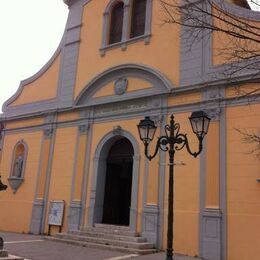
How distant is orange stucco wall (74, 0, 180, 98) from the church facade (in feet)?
0.16

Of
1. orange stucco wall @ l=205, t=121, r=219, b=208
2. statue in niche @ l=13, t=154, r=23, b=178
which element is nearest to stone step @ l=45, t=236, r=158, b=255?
orange stucco wall @ l=205, t=121, r=219, b=208

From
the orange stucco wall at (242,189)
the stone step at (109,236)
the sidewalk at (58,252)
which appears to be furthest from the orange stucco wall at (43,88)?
the orange stucco wall at (242,189)

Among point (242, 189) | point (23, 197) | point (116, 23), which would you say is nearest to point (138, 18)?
point (116, 23)

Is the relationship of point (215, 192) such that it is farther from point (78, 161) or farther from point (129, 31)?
point (129, 31)

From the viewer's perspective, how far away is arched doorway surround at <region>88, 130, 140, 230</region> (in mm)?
13305

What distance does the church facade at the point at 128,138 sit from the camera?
36.2ft

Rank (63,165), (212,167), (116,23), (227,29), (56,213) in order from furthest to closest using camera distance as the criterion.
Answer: (116,23) < (63,165) < (56,213) < (212,167) < (227,29)

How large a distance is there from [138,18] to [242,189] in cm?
832

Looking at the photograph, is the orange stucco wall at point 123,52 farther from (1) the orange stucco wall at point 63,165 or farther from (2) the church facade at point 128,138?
(1) the orange stucco wall at point 63,165

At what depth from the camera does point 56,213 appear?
1487 centimetres

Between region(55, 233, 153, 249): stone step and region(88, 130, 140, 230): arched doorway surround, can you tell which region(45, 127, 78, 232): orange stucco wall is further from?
region(55, 233, 153, 249): stone step

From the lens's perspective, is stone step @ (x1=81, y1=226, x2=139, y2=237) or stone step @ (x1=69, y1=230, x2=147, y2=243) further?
stone step @ (x1=81, y1=226, x2=139, y2=237)

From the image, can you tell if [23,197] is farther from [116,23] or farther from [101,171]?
[116,23]

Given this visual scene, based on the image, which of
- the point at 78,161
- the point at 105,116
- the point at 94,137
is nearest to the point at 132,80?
the point at 105,116
